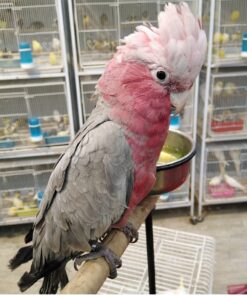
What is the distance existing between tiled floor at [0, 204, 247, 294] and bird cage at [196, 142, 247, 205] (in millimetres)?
96

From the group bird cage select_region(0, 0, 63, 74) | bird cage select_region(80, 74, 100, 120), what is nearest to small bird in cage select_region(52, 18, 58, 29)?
bird cage select_region(0, 0, 63, 74)

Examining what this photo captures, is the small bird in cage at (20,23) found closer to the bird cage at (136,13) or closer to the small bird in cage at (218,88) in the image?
the bird cage at (136,13)

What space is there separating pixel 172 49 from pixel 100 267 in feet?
1.42

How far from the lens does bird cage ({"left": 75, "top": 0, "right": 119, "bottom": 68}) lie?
1.47m

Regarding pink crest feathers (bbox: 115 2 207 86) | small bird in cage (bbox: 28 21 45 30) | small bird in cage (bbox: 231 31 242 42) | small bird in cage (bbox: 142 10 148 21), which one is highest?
small bird in cage (bbox: 142 10 148 21)

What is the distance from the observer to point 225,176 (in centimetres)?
177

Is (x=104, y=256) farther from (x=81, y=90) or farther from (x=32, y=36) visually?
(x=32, y=36)

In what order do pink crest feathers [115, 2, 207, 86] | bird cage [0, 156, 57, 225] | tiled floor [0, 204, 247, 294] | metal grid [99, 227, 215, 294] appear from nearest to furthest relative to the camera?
pink crest feathers [115, 2, 207, 86] → metal grid [99, 227, 215, 294] → tiled floor [0, 204, 247, 294] → bird cage [0, 156, 57, 225]

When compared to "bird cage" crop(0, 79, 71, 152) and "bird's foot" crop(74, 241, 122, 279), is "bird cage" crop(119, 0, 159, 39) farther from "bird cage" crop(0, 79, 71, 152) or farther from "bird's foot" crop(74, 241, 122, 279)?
"bird's foot" crop(74, 241, 122, 279)

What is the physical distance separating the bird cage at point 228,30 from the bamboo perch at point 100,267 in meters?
0.91

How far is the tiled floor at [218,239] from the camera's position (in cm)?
144

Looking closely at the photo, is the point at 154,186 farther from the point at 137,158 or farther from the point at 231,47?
the point at 231,47

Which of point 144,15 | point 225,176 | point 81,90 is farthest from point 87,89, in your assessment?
point 225,176

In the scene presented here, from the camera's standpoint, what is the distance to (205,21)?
1479 mm
